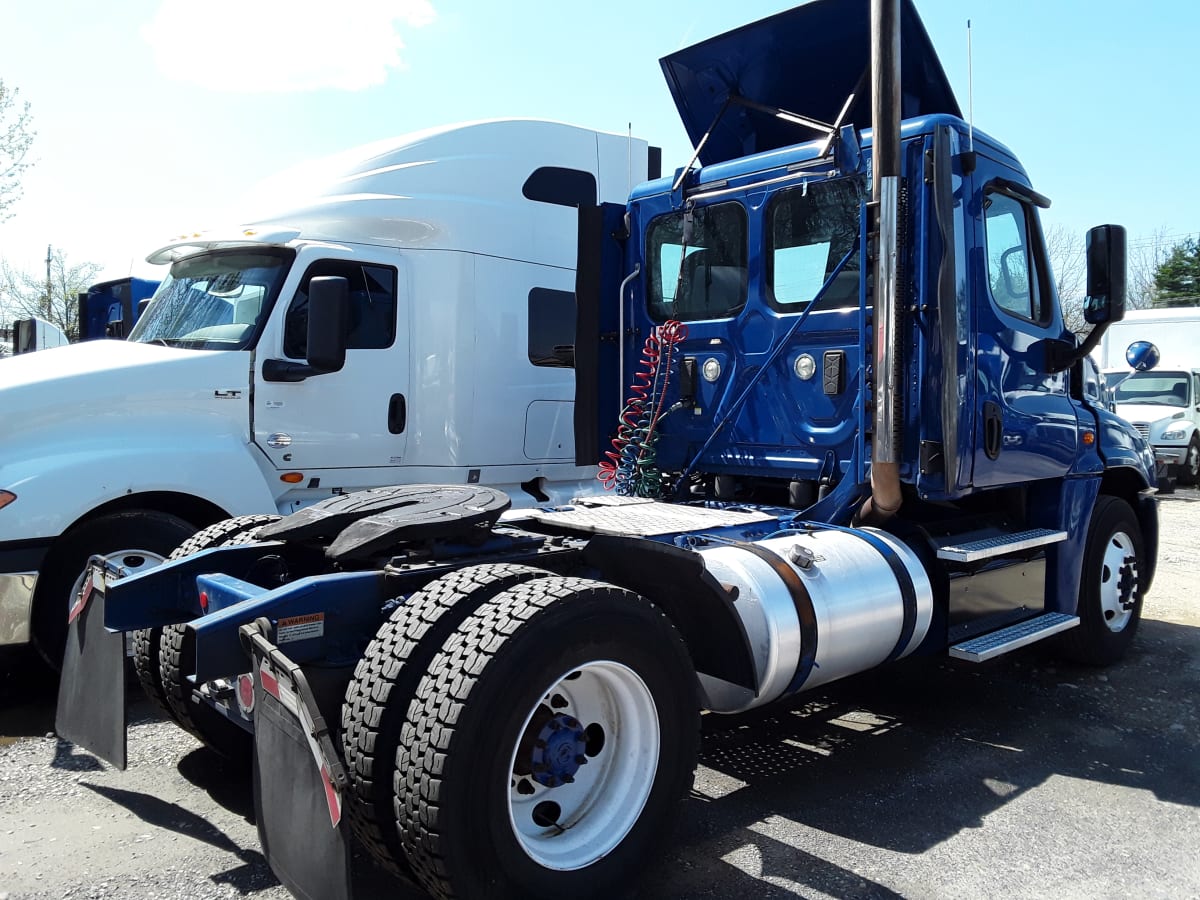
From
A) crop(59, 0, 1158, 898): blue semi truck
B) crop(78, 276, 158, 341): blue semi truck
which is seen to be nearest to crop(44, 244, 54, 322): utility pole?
crop(78, 276, 158, 341): blue semi truck

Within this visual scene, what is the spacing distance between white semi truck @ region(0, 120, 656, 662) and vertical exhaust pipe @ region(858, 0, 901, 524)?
3130 mm

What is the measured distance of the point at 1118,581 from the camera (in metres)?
6.08

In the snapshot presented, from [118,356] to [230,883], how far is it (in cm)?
357

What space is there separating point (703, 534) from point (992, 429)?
176 centimetres

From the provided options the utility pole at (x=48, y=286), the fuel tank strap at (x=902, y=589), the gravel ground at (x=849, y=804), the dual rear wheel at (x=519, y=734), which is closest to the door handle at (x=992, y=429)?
the fuel tank strap at (x=902, y=589)

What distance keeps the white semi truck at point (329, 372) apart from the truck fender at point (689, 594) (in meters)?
2.83

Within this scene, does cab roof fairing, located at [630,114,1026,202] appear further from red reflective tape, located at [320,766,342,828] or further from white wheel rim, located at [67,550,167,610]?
red reflective tape, located at [320,766,342,828]

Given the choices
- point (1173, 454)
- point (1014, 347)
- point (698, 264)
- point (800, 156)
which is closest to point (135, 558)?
point (698, 264)

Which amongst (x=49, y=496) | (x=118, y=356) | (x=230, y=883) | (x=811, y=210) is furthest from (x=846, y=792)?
(x=118, y=356)

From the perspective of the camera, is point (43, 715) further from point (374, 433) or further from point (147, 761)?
point (374, 433)

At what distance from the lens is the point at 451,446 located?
22.2ft

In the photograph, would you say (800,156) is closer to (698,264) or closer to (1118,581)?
(698,264)

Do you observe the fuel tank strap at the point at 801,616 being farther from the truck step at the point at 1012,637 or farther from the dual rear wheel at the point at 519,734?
the truck step at the point at 1012,637

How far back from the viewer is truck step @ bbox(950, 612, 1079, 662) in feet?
15.1
